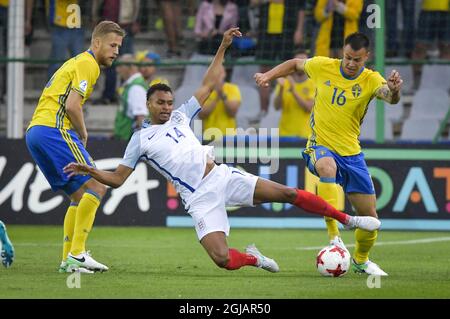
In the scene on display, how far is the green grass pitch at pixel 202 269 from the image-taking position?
27.6 ft

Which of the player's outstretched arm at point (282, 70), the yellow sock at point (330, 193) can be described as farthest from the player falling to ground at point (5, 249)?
the yellow sock at point (330, 193)

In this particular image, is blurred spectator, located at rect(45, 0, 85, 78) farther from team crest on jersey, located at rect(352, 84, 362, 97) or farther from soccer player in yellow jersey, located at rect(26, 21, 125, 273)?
team crest on jersey, located at rect(352, 84, 362, 97)

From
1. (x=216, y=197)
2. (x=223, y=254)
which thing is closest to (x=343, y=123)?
(x=216, y=197)

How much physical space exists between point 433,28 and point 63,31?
570 cm

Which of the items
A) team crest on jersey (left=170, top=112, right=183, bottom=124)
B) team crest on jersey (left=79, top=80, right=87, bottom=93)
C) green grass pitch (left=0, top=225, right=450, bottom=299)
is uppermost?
team crest on jersey (left=79, top=80, right=87, bottom=93)

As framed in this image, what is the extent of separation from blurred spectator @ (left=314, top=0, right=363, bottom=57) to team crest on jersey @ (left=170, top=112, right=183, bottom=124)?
673 cm

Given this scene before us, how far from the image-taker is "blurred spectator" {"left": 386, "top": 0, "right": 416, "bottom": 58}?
55.4ft

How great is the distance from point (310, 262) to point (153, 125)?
8.17 ft

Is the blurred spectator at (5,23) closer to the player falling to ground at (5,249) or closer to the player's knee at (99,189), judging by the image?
the player falling to ground at (5,249)

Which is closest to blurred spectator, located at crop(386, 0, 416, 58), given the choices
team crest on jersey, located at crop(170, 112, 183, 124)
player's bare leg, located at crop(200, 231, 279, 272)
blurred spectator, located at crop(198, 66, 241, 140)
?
blurred spectator, located at crop(198, 66, 241, 140)

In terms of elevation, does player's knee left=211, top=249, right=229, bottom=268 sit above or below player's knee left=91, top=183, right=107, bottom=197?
below

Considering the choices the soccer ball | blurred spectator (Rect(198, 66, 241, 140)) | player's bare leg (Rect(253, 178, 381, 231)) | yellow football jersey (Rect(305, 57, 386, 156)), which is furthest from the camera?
blurred spectator (Rect(198, 66, 241, 140))
